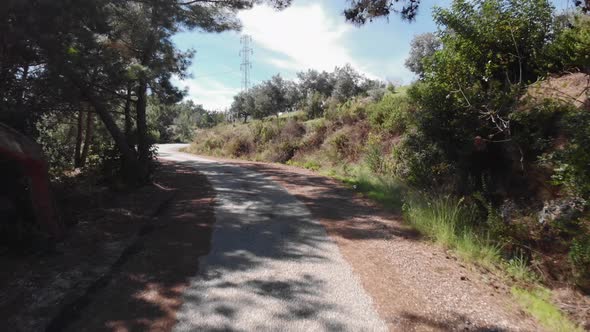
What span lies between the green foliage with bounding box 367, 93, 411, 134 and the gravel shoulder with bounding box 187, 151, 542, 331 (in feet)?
19.1

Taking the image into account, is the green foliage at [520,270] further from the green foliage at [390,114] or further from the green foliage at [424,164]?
the green foliage at [390,114]

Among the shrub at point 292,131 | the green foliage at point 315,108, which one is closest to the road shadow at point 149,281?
the shrub at point 292,131

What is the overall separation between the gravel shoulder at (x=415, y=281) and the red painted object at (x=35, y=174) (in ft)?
15.1

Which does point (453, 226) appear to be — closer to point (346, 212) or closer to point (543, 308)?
point (543, 308)

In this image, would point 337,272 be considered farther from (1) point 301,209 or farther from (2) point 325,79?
(2) point 325,79

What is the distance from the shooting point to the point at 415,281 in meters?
4.68

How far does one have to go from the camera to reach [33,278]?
180 inches

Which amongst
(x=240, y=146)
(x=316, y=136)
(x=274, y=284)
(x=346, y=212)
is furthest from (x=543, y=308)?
(x=240, y=146)

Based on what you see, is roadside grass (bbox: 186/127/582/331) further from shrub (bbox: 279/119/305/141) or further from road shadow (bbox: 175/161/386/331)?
shrub (bbox: 279/119/305/141)

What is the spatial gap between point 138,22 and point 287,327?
10834 mm

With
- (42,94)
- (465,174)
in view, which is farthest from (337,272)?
(42,94)

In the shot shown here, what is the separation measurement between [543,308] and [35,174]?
7178mm

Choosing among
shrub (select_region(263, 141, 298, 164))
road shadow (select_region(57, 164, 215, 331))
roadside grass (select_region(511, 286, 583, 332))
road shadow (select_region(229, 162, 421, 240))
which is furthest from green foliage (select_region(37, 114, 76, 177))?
shrub (select_region(263, 141, 298, 164))

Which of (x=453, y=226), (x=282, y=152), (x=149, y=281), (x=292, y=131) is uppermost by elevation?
(x=292, y=131)
